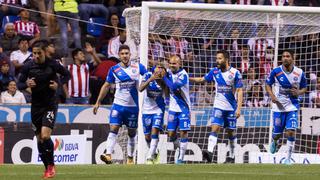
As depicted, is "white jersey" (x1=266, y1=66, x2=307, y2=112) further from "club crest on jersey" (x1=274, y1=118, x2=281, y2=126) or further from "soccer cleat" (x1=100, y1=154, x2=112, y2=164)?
"soccer cleat" (x1=100, y1=154, x2=112, y2=164)

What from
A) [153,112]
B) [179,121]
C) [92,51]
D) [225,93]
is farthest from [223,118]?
[92,51]

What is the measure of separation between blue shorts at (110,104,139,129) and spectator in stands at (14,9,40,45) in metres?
5.36

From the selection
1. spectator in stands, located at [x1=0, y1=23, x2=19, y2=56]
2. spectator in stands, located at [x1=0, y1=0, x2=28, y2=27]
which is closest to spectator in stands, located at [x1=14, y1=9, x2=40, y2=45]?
spectator in stands, located at [x1=0, y1=0, x2=28, y2=27]

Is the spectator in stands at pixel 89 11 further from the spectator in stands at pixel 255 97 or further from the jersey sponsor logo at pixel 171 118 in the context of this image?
the jersey sponsor logo at pixel 171 118

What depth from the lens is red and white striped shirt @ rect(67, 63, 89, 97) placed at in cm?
2584

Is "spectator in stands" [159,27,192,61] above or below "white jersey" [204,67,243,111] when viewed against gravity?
above

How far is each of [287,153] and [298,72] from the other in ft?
5.82

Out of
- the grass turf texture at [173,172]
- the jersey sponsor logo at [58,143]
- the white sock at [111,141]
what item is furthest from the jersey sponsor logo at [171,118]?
the grass turf texture at [173,172]

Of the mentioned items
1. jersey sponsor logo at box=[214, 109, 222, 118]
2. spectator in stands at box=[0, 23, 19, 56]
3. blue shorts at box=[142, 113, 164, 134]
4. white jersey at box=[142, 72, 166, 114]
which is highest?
spectator in stands at box=[0, 23, 19, 56]

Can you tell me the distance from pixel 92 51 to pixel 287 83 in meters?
6.82

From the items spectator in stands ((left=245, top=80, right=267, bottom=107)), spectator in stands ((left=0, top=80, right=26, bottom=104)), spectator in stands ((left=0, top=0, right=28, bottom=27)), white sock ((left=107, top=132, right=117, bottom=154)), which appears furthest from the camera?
spectator in stands ((left=0, top=0, right=28, bottom=27))

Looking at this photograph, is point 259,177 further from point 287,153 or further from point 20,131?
point 20,131

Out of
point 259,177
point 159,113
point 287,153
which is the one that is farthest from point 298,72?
point 259,177

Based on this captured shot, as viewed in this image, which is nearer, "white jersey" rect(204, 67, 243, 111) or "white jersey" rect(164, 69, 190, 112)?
"white jersey" rect(164, 69, 190, 112)
